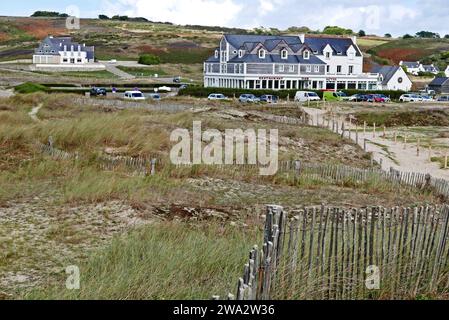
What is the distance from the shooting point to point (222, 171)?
19.5 metres

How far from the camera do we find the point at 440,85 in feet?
282

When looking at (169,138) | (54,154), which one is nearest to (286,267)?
(54,154)

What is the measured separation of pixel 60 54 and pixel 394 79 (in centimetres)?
Result: 5193

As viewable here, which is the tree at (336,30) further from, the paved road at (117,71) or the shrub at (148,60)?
the paved road at (117,71)

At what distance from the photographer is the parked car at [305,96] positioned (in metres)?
62.2

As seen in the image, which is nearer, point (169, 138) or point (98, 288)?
point (98, 288)

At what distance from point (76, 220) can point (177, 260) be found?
14.1ft

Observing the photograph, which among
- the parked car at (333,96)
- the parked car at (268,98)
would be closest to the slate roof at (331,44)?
the parked car at (333,96)

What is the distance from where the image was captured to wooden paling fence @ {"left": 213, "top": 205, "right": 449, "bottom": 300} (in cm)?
807

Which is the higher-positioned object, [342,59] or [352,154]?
[342,59]

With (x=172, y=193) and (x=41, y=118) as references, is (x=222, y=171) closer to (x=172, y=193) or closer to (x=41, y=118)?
(x=172, y=193)

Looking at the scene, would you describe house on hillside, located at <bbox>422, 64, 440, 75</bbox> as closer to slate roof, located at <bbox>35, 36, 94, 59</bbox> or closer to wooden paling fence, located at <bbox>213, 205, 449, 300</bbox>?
slate roof, located at <bbox>35, 36, 94, 59</bbox>

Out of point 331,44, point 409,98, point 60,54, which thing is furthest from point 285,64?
point 60,54

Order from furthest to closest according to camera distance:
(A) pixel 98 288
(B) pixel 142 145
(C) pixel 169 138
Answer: (C) pixel 169 138 → (B) pixel 142 145 → (A) pixel 98 288
